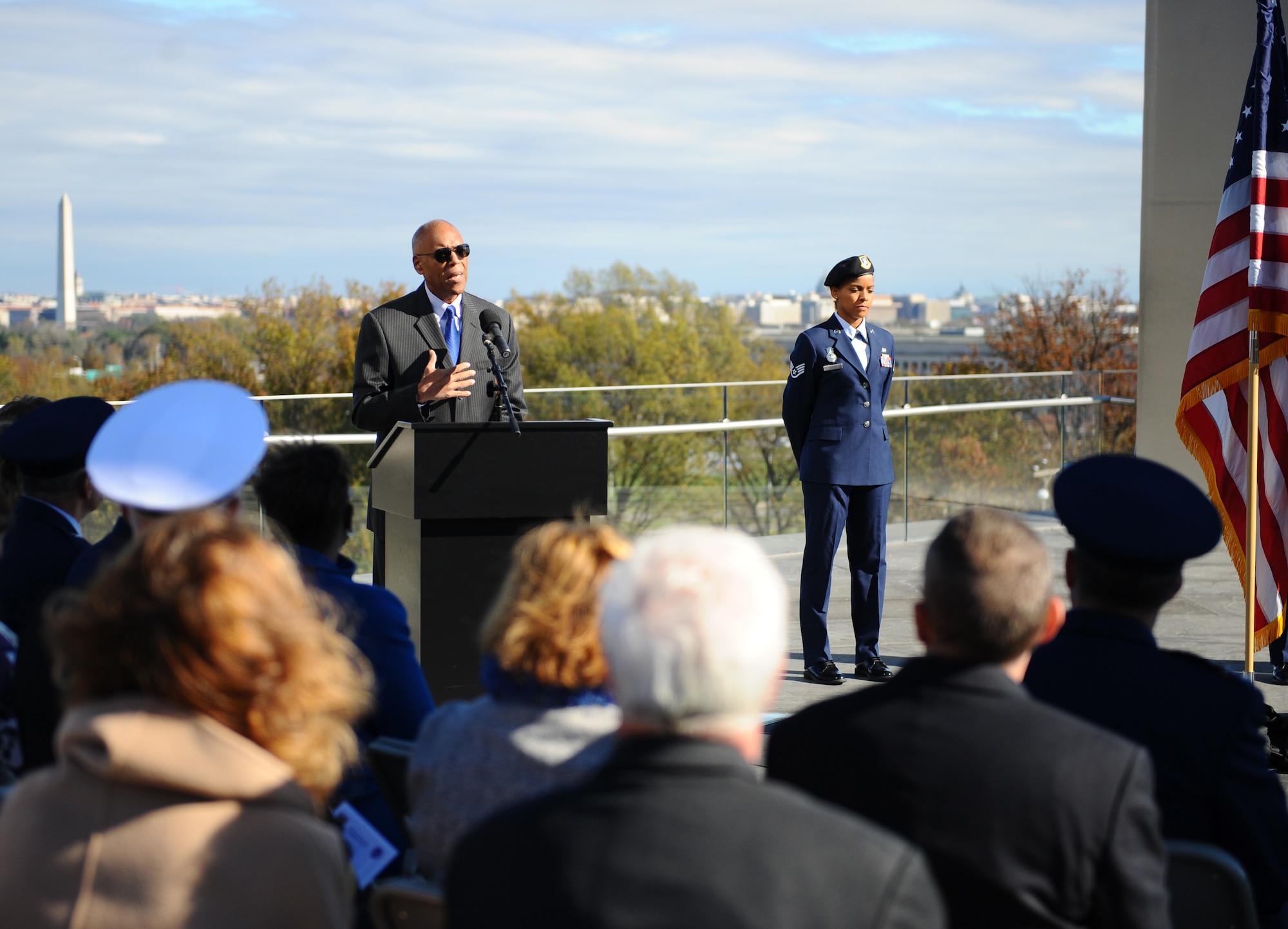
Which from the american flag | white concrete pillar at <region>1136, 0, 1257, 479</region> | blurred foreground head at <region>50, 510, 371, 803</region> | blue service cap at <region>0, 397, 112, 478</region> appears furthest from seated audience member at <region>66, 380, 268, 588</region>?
white concrete pillar at <region>1136, 0, 1257, 479</region>

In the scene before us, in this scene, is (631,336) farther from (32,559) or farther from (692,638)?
(692,638)

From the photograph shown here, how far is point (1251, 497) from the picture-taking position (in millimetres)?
4242

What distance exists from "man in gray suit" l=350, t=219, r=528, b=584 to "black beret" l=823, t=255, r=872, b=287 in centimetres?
145

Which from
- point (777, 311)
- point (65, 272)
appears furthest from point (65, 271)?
point (777, 311)

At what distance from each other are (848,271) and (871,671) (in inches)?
62.5

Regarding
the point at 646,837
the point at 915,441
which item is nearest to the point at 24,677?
the point at 646,837

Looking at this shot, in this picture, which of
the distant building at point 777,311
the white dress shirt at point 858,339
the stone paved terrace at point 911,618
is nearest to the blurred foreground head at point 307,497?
the stone paved terrace at point 911,618

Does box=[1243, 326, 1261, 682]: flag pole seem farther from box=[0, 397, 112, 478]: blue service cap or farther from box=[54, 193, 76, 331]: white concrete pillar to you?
box=[54, 193, 76, 331]: white concrete pillar

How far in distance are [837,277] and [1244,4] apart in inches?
113

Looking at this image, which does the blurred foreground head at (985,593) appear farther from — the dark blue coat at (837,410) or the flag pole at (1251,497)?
the dark blue coat at (837,410)

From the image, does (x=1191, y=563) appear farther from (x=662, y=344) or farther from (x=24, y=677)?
(x=662, y=344)

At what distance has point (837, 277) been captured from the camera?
5078mm

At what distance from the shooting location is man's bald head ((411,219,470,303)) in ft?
13.7

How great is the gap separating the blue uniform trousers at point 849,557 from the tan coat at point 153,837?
3.79 metres
